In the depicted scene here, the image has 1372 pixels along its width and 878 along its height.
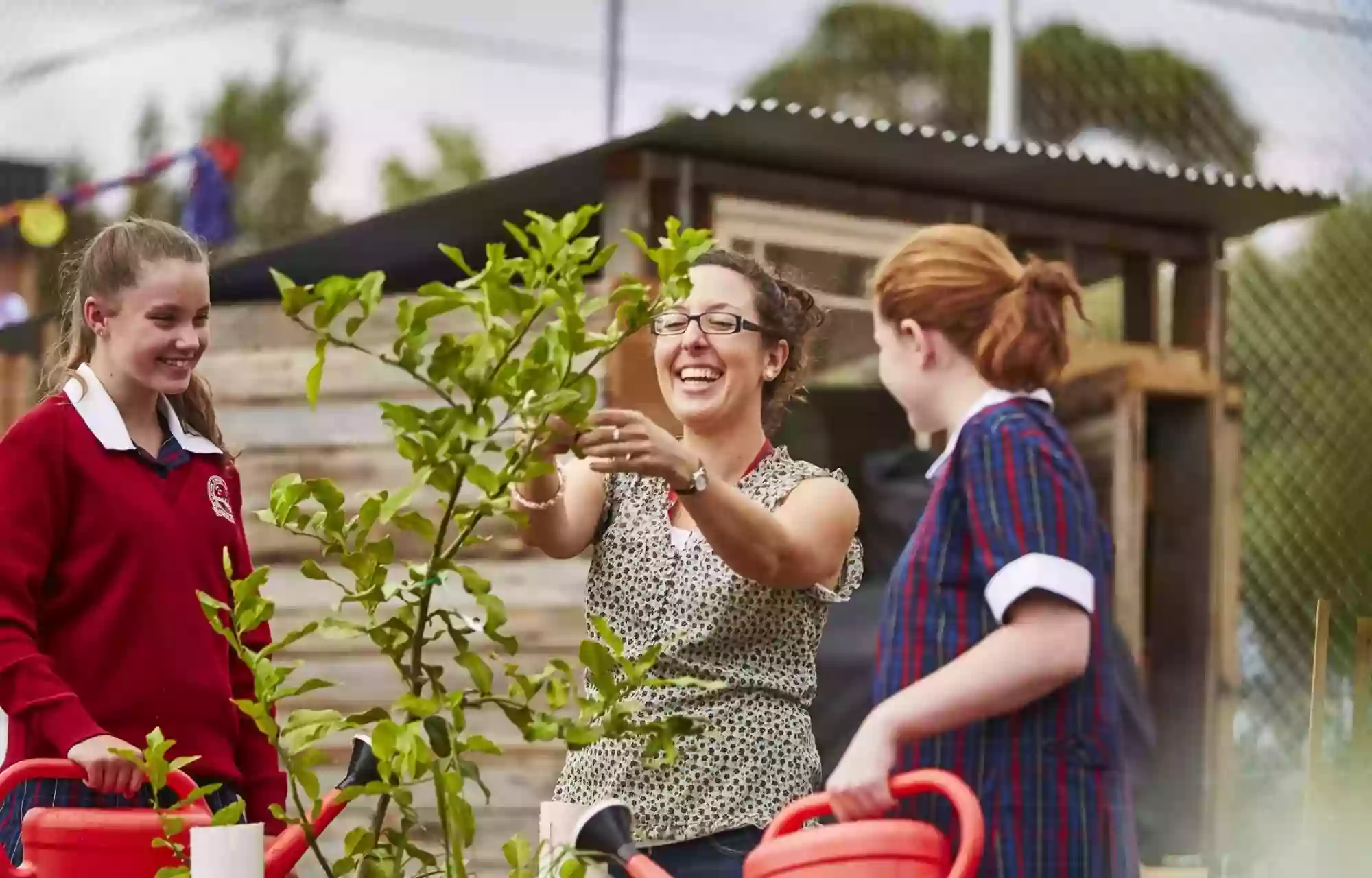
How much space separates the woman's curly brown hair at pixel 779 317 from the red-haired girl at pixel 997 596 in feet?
0.86

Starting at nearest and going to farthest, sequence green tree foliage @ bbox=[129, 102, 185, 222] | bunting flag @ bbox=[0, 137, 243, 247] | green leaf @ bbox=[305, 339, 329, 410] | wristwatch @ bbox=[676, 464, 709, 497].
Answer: green leaf @ bbox=[305, 339, 329, 410] → wristwatch @ bbox=[676, 464, 709, 497] → bunting flag @ bbox=[0, 137, 243, 247] → green tree foliage @ bbox=[129, 102, 185, 222]

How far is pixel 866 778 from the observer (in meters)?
1.16

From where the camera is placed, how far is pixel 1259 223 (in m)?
4.61

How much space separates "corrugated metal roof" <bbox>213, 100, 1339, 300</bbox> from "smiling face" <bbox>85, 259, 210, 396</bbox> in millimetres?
1975

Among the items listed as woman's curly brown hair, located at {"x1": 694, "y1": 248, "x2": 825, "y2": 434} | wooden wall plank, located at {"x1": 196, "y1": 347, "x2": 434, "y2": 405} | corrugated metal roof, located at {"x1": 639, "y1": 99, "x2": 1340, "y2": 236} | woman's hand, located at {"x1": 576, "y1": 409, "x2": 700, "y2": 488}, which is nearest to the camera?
woman's hand, located at {"x1": 576, "y1": 409, "x2": 700, "y2": 488}

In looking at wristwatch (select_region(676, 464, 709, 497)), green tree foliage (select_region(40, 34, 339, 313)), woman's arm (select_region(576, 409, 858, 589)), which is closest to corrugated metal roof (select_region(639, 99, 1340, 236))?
woman's arm (select_region(576, 409, 858, 589))

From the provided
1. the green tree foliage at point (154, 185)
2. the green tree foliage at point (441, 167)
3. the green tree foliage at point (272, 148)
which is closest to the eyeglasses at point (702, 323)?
the green tree foliage at point (154, 185)

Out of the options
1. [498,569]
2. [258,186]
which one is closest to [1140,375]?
[498,569]

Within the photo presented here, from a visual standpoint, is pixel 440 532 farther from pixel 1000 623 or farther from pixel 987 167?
pixel 987 167

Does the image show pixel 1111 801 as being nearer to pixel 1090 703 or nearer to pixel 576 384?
pixel 1090 703

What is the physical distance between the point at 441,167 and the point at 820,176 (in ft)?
50.6

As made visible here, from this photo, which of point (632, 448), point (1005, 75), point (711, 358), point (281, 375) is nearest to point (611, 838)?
point (632, 448)

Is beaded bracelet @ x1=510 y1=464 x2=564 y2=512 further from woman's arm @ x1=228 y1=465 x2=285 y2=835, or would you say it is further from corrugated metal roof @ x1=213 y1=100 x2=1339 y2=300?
corrugated metal roof @ x1=213 y1=100 x2=1339 y2=300

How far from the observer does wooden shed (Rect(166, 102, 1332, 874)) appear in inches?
143
